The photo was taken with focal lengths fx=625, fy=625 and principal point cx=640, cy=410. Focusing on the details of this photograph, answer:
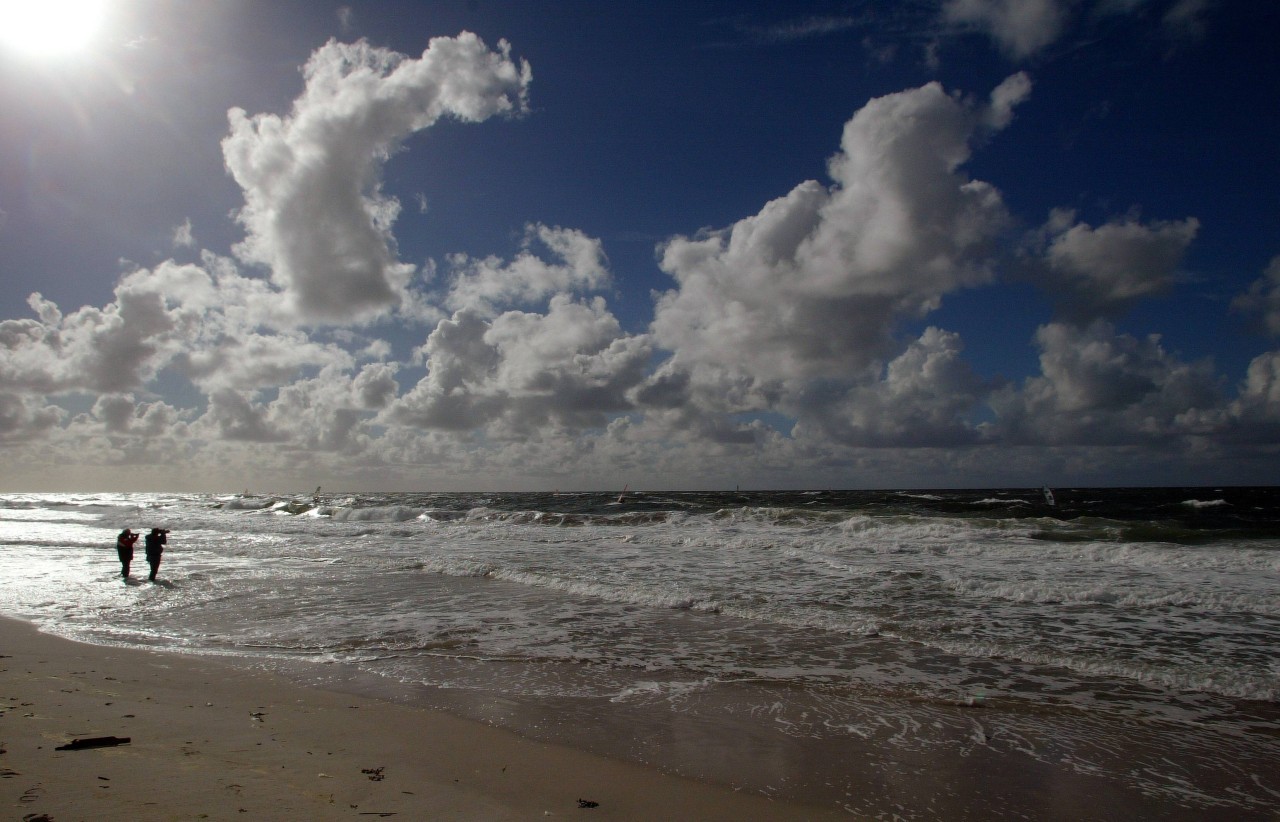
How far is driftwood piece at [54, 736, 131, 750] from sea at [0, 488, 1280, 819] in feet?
7.84

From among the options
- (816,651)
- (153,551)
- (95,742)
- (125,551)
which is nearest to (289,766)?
(95,742)

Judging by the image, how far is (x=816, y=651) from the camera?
926 cm

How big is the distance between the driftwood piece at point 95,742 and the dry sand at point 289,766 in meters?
Answer: 0.07

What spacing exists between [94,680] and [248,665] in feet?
5.06

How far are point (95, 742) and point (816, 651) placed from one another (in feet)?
27.0

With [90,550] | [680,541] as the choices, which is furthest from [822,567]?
[90,550]

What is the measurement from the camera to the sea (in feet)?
17.7

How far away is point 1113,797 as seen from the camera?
16.2ft

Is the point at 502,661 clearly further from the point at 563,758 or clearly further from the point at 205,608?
the point at 205,608

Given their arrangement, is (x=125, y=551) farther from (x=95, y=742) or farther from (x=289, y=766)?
(x=289, y=766)

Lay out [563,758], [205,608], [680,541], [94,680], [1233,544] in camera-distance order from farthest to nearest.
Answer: [680,541] < [1233,544] < [205,608] < [94,680] < [563,758]

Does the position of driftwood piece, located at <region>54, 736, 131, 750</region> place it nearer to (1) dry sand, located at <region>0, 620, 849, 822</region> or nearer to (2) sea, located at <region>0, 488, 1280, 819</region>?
(1) dry sand, located at <region>0, 620, 849, 822</region>

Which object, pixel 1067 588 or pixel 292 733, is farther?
pixel 1067 588

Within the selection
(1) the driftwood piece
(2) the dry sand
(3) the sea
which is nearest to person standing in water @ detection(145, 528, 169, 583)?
(3) the sea
